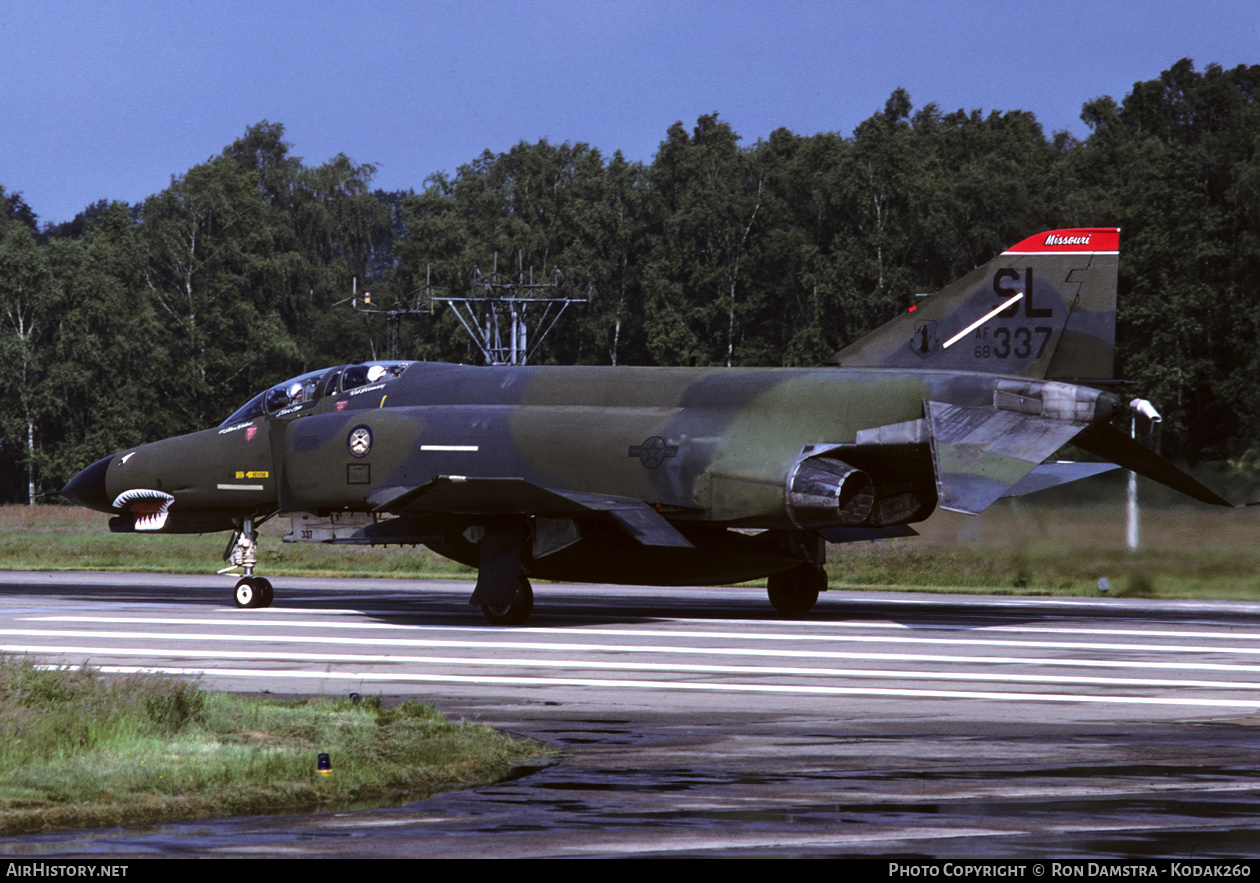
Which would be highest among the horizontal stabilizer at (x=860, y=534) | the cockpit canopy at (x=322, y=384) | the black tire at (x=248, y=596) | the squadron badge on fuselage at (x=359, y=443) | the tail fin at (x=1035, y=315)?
the tail fin at (x=1035, y=315)

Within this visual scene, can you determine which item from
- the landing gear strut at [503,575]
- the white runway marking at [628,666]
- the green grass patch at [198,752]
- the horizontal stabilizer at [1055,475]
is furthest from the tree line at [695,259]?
the green grass patch at [198,752]

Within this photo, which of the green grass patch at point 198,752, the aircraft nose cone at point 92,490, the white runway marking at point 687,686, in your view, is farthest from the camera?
the aircraft nose cone at point 92,490

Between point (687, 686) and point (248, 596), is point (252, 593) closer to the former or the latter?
point (248, 596)

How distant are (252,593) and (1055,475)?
41.0 ft

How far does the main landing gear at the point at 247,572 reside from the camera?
24.2 m

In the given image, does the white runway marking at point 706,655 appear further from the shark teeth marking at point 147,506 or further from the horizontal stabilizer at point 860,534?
the shark teeth marking at point 147,506

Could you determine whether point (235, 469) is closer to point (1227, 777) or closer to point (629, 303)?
point (1227, 777)

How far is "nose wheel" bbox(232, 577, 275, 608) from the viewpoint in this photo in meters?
24.2

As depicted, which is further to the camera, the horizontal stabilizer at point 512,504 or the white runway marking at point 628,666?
the horizontal stabilizer at point 512,504

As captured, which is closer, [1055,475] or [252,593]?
[1055,475]

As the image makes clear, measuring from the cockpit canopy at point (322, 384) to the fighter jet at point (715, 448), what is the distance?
0.21 m

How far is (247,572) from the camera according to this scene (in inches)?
979

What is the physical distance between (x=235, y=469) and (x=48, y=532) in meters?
26.4

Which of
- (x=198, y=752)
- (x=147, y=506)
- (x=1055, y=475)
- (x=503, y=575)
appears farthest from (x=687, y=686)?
(x=147, y=506)
